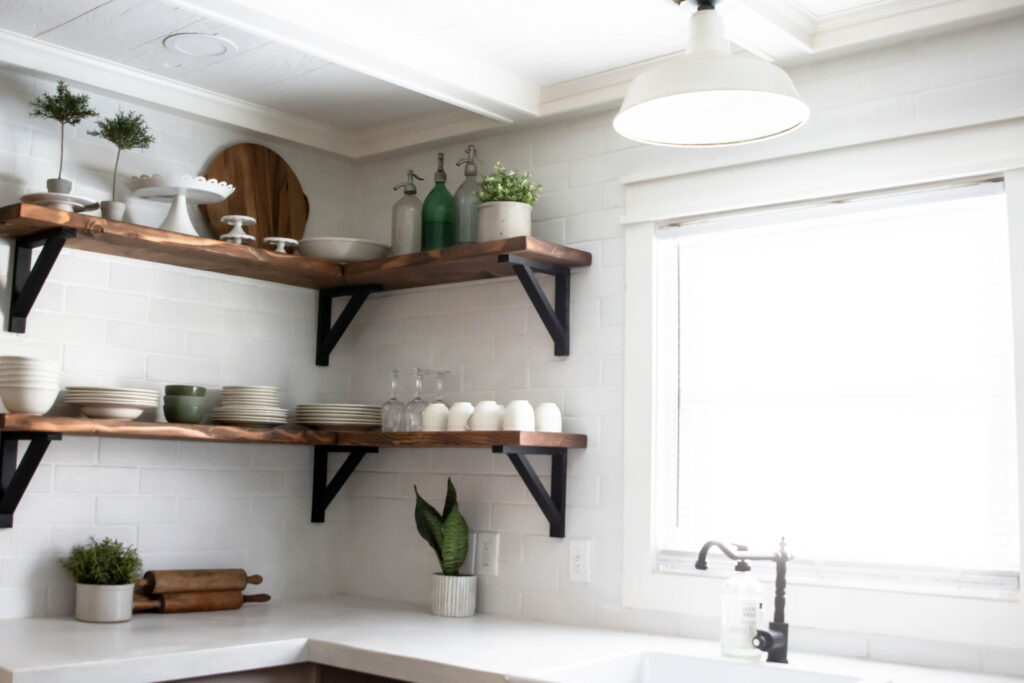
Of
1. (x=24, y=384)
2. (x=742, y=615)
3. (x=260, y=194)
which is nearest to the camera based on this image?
(x=742, y=615)

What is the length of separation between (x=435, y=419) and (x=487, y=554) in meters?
0.48

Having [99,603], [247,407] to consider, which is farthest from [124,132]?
[99,603]

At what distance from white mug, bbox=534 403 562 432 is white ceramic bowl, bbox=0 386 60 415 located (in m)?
1.32

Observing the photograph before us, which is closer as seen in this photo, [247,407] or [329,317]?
[247,407]

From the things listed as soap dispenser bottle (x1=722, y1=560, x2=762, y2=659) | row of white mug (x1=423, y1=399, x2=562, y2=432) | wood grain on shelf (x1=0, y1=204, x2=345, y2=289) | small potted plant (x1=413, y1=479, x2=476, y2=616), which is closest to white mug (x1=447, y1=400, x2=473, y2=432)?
row of white mug (x1=423, y1=399, x2=562, y2=432)

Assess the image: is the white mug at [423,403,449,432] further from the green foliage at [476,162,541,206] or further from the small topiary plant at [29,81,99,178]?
the small topiary plant at [29,81,99,178]

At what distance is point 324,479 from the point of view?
3.58 metres

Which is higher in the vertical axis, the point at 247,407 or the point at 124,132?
the point at 124,132

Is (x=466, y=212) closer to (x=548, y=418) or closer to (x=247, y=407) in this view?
(x=548, y=418)

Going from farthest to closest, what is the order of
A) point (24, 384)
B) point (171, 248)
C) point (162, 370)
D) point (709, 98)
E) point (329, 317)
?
point (329, 317), point (162, 370), point (171, 248), point (24, 384), point (709, 98)

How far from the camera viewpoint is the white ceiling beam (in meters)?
2.46

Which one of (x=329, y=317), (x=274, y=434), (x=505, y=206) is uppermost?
(x=505, y=206)

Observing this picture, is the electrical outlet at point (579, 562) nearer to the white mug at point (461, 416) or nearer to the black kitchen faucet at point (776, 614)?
the white mug at point (461, 416)

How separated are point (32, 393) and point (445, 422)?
113cm
